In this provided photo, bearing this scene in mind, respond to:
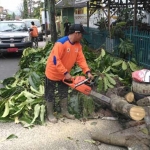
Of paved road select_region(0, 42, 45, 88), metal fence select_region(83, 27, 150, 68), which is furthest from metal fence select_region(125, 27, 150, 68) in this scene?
paved road select_region(0, 42, 45, 88)

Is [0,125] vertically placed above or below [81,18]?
below

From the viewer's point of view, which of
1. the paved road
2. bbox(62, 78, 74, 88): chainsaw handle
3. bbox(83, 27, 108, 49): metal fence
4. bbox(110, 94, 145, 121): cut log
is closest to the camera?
bbox(110, 94, 145, 121): cut log

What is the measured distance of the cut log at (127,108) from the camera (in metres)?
4.00

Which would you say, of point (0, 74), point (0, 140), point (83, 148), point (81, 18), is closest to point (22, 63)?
point (0, 74)

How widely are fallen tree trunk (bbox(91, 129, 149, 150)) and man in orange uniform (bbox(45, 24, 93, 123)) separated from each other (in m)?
0.98

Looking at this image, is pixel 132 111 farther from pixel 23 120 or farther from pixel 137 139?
pixel 23 120

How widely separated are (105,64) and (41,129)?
307cm

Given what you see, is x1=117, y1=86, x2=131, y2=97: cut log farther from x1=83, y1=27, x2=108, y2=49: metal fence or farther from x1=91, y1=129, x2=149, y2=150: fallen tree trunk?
x1=83, y1=27, x2=108, y2=49: metal fence

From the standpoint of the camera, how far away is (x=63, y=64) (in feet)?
14.6

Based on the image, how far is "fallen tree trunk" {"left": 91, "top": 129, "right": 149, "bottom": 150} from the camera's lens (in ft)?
11.6

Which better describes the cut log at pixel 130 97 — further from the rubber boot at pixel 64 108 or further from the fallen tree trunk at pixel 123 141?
the rubber boot at pixel 64 108

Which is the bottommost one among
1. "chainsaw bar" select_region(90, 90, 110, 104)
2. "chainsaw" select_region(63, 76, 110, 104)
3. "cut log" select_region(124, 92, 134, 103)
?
"chainsaw bar" select_region(90, 90, 110, 104)

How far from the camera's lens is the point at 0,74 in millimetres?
9281

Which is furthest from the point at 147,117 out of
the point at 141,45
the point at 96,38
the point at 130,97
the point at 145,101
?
the point at 96,38
